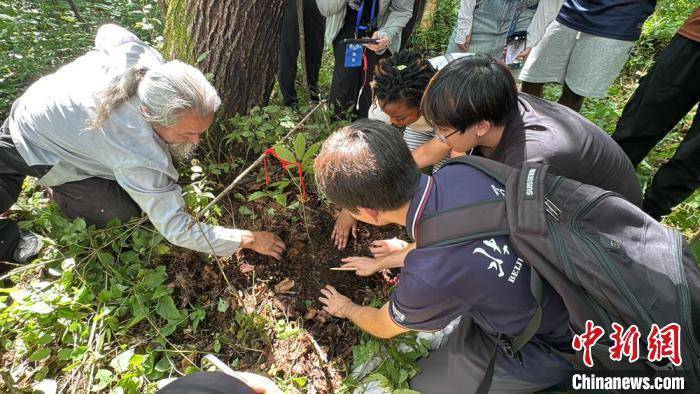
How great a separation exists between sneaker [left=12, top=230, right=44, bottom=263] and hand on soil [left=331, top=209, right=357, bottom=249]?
1991mm

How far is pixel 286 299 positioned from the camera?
7.71 feet

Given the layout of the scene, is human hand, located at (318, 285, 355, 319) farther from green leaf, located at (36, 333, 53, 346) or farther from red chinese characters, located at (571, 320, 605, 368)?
green leaf, located at (36, 333, 53, 346)

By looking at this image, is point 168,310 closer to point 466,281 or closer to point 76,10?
point 466,281

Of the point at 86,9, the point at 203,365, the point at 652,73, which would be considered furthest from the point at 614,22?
the point at 86,9

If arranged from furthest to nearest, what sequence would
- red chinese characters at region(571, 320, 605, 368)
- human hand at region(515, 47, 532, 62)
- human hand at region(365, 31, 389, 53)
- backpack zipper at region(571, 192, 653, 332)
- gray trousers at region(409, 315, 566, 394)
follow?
human hand at region(515, 47, 532, 62)
human hand at region(365, 31, 389, 53)
gray trousers at region(409, 315, 566, 394)
red chinese characters at region(571, 320, 605, 368)
backpack zipper at region(571, 192, 653, 332)

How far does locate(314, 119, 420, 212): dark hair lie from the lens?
1.54m

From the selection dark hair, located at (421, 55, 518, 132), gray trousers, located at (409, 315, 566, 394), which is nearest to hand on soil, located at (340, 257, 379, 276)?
gray trousers, located at (409, 315, 566, 394)

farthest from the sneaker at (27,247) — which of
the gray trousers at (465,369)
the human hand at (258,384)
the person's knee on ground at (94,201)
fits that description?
the gray trousers at (465,369)

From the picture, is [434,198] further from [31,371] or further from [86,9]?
[86,9]

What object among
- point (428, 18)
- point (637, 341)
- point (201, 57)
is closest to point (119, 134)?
point (201, 57)

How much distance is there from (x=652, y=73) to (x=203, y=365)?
146 inches

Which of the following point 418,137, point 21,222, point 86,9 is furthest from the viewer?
point 86,9

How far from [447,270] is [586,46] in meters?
2.87

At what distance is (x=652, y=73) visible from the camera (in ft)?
9.27
